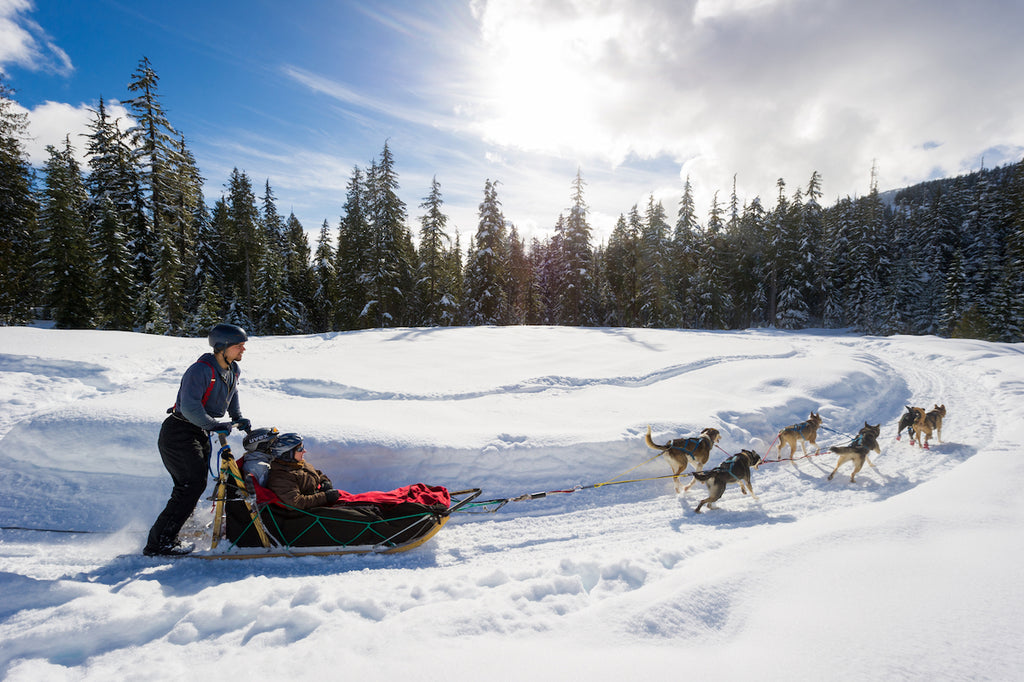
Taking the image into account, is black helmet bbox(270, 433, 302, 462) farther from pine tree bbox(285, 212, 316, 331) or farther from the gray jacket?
pine tree bbox(285, 212, 316, 331)

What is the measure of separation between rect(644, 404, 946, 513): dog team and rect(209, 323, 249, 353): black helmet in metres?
5.05

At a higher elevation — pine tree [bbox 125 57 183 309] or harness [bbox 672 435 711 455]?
pine tree [bbox 125 57 183 309]

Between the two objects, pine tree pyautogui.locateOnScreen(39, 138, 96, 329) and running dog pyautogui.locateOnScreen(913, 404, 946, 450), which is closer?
running dog pyautogui.locateOnScreen(913, 404, 946, 450)

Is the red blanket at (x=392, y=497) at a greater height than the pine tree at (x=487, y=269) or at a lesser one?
lesser

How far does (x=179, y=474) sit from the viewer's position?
Result: 4.16 metres

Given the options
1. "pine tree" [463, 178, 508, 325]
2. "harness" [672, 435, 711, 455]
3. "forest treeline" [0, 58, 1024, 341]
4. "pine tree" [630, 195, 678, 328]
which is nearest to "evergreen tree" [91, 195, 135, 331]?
"forest treeline" [0, 58, 1024, 341]

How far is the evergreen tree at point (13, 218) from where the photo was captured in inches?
730

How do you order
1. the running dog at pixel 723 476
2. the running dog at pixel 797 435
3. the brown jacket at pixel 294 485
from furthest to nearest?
1. the running dog at pixel 797 435
2. the running dog at pixel 723 476
3. the brown jacket at pixel 294 485

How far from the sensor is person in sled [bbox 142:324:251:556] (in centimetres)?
403

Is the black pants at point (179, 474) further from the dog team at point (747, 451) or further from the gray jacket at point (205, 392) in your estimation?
the dog team at point (747, 451)

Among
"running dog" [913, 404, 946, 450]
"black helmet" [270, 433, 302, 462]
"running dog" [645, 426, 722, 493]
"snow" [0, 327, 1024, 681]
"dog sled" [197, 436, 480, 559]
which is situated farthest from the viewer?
"running dog" [913, 404, 946, 450]

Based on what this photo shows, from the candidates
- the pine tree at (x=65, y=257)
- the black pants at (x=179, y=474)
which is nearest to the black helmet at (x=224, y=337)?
the black pants at (x=179, y=474)

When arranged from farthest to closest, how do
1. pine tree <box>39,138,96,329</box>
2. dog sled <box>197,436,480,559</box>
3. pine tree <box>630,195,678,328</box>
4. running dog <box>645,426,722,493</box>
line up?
pine tree <box>630,195,678,328</box>, pine tree <box>39,138,96,329</box>, running dog <box>645,426,722,493</box>, dog sled <box>197,436,480,559</box>

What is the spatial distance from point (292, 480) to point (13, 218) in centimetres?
3016
